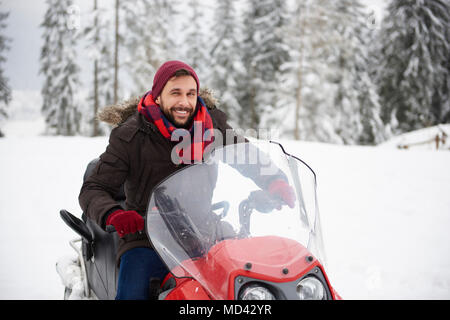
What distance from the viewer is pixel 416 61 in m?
18.7

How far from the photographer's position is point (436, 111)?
19344 mm

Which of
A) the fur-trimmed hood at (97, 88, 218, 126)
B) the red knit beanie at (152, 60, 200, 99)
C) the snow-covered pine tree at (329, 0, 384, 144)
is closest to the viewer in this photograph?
the red knit beanie at (152, 60, 200, 99)

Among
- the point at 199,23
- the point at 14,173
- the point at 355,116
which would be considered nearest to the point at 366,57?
the point at 355,116

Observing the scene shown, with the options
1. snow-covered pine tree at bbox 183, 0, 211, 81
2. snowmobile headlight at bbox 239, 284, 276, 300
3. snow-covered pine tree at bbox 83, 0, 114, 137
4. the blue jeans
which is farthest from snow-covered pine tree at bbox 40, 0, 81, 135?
snowmobile headlight at bbox 239, 284, 276, 300

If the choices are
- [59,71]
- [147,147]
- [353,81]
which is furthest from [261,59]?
[147,147]

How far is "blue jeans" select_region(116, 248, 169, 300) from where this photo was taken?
1807 millimetres

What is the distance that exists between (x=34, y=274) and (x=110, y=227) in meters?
2.76

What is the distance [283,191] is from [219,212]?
32cm

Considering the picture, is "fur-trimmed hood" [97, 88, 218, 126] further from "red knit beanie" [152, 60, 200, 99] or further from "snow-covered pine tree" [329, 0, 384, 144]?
"snow-covered pine tree" [329, 0, 384, 144]

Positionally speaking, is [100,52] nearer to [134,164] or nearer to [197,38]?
[197,38]

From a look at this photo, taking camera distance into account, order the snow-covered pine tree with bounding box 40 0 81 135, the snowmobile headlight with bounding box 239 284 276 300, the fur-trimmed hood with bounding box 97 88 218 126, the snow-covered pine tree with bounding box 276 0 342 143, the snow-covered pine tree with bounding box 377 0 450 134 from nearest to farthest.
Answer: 1. the snowmobile headlight with bounding box 239 284 276 300
2. the fur-trimmed hood with bounding box 97 88 218 126
3. the snow-covered pine tree with bounding box 276 0 342 143
4. the snow-covered pine tree with bounding box 377 0 450 134
5. the snow-covered pine tree with bounding box 40 0 81 135

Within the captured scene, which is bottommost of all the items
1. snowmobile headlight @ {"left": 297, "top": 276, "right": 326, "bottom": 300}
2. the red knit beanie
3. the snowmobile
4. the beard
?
snowmobile headlight @ {"left": 297, "top": 276, "right": 326, "bottom": 300}

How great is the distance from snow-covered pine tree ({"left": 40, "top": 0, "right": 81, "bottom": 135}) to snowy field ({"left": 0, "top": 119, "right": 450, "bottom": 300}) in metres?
12.7

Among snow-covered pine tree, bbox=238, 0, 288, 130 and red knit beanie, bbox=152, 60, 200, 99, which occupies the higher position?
snow-covered pine tree, bbox=238, 0, 288, 130
